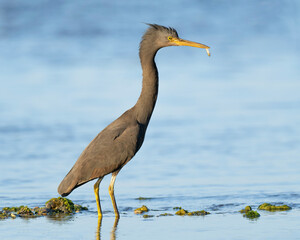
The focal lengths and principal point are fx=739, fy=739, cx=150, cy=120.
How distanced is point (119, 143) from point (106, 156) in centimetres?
25

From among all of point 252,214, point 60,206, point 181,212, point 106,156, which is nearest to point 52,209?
point 60,206

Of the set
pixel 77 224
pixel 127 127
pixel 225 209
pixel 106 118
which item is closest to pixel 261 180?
pixel 225 209

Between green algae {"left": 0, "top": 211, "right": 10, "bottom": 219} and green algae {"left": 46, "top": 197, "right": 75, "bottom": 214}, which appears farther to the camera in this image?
green algae {"left": 46, "top": 197, "right": 75, "bottom": 214}

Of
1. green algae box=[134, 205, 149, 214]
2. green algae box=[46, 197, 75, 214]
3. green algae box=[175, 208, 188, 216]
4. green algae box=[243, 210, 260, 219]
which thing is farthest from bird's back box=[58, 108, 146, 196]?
green algae box=[243, 210, 260, 219]

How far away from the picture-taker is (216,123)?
17.0 m

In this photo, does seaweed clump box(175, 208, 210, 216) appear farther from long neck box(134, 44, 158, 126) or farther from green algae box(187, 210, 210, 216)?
long neck box(134, 44, 158, 126)

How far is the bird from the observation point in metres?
9.78

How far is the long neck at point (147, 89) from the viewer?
33.9 feet

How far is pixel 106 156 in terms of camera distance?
9898mm

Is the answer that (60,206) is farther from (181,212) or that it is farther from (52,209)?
(181,212)

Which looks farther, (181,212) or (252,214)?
(181,212)

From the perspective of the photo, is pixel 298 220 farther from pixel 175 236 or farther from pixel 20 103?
pixel 20 103

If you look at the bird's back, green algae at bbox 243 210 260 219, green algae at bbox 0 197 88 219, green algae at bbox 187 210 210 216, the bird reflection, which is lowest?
the bird reflection

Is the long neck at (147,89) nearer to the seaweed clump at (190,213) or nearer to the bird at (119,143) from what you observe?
the bird at (119,143)
